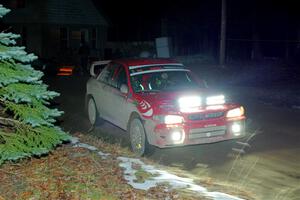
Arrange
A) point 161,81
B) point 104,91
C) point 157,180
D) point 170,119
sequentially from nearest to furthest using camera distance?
point 157,180
point 170,119
point 161,81
point 104,91

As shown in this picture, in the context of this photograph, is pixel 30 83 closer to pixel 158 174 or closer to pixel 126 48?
pixel 158 174

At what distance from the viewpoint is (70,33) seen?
3462 centimetres

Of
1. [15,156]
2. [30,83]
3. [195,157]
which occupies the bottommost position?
[195,157]

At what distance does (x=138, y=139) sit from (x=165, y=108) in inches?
34.5

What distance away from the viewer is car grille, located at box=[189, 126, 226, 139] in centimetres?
837

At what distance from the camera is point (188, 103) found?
8.43m

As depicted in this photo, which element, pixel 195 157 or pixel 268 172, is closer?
pixel 268 172

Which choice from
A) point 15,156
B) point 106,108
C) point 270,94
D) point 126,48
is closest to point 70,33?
point 126,48

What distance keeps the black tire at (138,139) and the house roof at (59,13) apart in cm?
2525

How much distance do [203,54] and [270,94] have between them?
694 inches

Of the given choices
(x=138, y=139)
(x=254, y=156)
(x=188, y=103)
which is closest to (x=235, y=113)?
(x=254, y=156)

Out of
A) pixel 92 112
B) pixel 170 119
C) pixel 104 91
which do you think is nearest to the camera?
pixel 170 119

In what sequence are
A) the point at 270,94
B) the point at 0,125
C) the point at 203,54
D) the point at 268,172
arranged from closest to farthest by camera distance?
1. the point at 0,125
2. the point at 268,172
3. the point at 270,94
4. the point at 203,54

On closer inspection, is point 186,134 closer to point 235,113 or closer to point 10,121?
point 235,113
